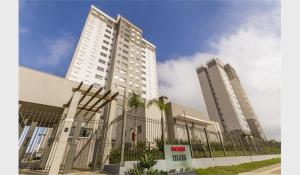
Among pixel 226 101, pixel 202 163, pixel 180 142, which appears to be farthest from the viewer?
pixel 226 101

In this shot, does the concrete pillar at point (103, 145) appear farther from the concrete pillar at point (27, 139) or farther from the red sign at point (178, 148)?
the red sign at point (178, 148)

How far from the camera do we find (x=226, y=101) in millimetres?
61562

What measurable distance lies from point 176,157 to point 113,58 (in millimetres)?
42531

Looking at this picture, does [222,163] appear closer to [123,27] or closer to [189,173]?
[189,173]

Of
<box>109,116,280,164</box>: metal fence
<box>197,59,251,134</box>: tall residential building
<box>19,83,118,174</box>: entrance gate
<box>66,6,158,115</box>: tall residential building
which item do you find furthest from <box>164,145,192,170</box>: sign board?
<box>197,59,251,134</box>: tall residential building

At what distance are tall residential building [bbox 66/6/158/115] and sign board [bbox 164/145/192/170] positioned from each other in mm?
28674

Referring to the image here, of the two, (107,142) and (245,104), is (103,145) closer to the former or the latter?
(107,142)

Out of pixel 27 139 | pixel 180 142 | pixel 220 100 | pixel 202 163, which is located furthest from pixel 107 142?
pixel 220 100

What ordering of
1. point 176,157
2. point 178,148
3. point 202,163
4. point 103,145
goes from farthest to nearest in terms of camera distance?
point 202,163
point 103,145
point 178,148
point 176,157

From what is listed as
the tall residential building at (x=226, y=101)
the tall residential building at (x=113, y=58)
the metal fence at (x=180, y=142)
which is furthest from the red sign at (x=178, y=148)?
the tall residential building at (x=226, y=101)

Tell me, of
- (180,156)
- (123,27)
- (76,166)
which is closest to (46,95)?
(76,166)

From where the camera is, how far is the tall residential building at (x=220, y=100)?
57.5 meters

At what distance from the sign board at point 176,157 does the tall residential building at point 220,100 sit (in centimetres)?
5333

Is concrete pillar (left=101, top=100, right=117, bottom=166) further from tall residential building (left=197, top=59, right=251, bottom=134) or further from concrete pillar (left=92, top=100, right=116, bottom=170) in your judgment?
tall residential building (left=197, top=59, right=251, bottom=134)
